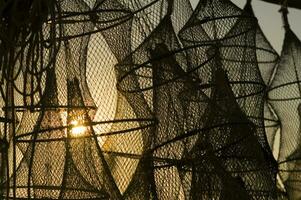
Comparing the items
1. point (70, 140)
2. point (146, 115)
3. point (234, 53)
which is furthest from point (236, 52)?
point (70, 140)

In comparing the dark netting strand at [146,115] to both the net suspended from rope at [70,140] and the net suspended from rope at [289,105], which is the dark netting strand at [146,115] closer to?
the net suspended from rope at [70,140]

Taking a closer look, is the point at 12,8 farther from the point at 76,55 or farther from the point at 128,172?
the point at 128,172

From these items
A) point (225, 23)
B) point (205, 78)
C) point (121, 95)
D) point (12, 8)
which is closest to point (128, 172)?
point (121, 95)

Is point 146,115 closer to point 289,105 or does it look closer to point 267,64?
point 267,64

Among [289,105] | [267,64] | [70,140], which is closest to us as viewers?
[70,140]

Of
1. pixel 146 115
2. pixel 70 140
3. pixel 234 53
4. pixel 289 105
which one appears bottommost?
pixel 70 140

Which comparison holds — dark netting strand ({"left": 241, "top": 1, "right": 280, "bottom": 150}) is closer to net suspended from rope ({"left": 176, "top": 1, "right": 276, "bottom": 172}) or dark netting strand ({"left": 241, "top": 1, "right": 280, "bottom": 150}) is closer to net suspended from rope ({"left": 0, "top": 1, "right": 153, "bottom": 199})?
net suspended from rope ({"left": 176, "top": 1, "right": 276, "bottom": 172})

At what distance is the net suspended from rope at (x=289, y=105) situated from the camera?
3973mm

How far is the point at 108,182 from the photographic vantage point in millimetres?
2688

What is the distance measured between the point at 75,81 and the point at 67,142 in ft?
1.07

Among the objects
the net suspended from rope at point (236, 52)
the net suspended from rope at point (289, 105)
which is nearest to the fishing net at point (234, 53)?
the net suspended from rope at point (236, 52)

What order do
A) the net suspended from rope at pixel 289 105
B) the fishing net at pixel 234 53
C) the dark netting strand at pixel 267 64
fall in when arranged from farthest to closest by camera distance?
1. the net suspended from rope at pixel 289 105
2. the dark netting strand at pixel 267 64
3. the fishing net at pixel 234 53

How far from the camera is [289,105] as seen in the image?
4258 mm

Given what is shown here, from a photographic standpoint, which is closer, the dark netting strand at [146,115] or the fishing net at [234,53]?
the dark netting strand at [146,115]
